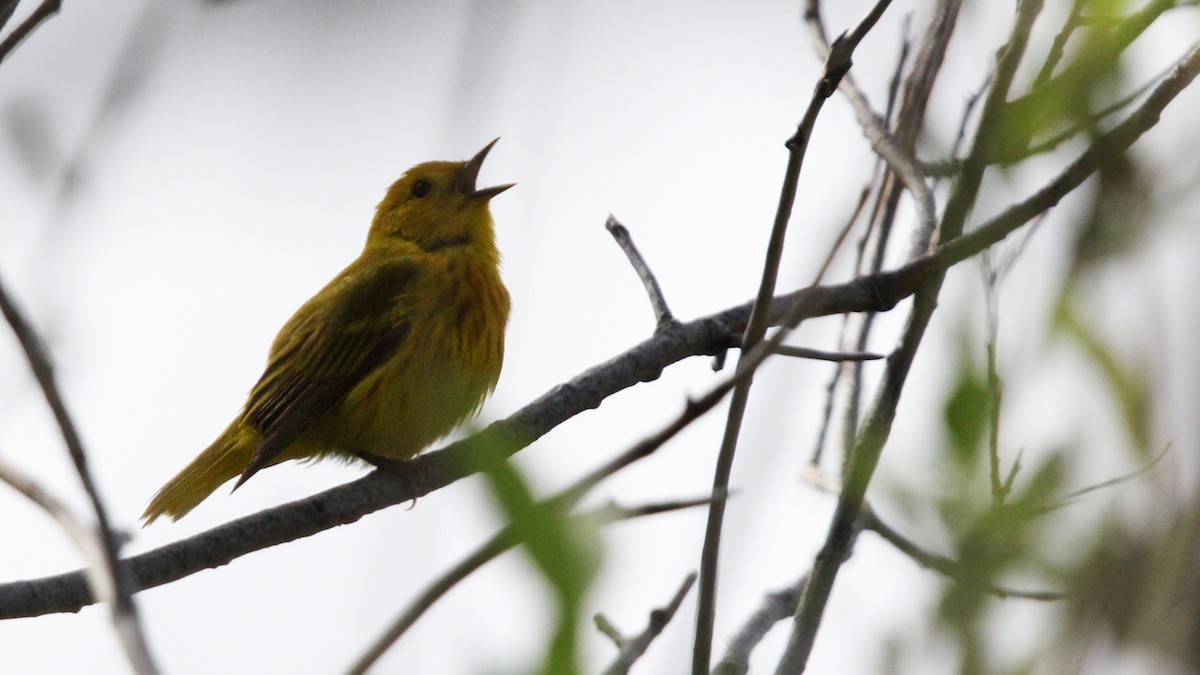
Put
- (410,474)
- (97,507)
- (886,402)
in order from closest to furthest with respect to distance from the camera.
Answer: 1. (97,507)
2. (886,402)
3. (410,474)

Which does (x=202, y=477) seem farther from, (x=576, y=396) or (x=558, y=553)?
(x=558, y=553)

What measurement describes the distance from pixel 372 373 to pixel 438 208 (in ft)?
5.57

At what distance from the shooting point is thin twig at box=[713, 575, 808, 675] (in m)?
4.24

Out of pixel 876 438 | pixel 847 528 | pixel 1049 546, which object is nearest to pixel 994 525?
pixel 1049 546

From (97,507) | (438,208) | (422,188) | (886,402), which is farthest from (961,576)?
(422,188)

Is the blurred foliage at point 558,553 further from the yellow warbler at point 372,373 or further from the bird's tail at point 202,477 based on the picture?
the bird's tail at point 202,477

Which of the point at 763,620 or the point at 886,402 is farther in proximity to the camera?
the point at 763,620

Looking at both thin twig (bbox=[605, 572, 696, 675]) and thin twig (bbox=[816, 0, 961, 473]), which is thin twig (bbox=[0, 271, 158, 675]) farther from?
thin twig (bbox=[816, 0, 961, 473])

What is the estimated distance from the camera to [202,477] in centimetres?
636

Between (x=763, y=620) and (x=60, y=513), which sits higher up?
(x=763, y=620)

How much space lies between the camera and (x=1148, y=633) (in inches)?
64.4

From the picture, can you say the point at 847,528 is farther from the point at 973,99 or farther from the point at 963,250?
the point at 973,99

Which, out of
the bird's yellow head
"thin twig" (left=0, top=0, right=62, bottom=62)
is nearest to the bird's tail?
the bird's yellow head

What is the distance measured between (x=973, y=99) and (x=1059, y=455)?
107 inches
